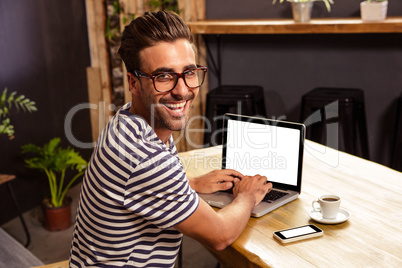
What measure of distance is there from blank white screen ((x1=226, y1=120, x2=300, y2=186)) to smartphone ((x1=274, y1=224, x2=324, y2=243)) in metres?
0.31

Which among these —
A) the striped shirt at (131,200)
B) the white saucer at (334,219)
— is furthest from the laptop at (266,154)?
the striped shirt at (131,200)

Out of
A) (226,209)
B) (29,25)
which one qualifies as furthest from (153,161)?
(29,25)

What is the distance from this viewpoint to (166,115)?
158cm

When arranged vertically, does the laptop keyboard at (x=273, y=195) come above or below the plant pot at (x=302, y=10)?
below

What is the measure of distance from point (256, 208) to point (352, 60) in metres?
2.50

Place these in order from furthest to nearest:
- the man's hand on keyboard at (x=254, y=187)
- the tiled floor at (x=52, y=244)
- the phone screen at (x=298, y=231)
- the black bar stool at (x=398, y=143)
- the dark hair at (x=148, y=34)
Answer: the black bar stool at (x=398, y=143)
the tiled floor at (x=52, y=244)
the man's hand on keyboard at (x=254, y=187)
the phone screen at (x=298, y=231)
the dark hair at (x=148, y=34)

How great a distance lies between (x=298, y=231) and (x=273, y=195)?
276 millimetres

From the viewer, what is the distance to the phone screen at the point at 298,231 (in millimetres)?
1619

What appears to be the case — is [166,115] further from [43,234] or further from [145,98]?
[43,234]

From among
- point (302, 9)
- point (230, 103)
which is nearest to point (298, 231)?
point (230, 103)

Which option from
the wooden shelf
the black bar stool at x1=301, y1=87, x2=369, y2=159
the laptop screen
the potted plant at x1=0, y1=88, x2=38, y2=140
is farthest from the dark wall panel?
the laptop screen

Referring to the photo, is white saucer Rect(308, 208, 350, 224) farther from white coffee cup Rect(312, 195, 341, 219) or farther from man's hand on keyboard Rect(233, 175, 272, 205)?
man's hand on keyboard Rect(233, 175, 272, 205)

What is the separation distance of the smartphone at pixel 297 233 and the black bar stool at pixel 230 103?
2142 millimetres

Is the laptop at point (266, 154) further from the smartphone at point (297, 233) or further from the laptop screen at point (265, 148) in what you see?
the smartphone at point (297, 233)
